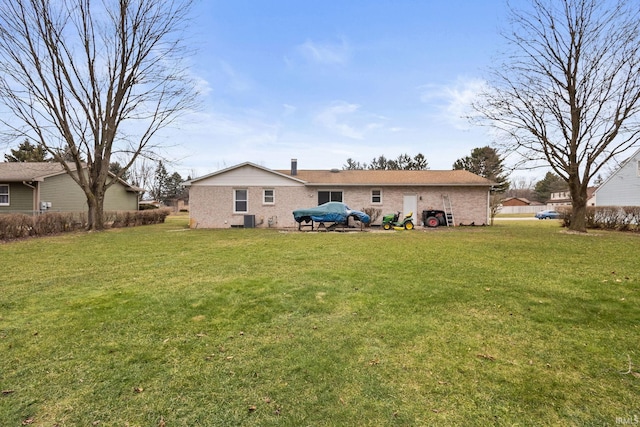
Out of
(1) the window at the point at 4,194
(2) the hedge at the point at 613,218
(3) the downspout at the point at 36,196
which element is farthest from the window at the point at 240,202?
(2) the hedge at the point at 613,218

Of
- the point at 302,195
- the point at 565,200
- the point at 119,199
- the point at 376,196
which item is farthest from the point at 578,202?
the point at 565,200

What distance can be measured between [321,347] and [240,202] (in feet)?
52.4

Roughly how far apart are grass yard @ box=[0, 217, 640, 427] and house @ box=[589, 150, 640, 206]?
19182 mm

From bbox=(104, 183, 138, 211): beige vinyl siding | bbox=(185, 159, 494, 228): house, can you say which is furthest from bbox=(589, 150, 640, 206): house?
bbox=(104, 183, 138, 211): beige vinyl siding

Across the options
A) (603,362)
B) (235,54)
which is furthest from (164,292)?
(235,54)

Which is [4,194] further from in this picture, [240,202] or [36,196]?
[240,202]

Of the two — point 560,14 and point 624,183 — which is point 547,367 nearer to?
point 560,14

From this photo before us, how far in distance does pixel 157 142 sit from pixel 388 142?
18.2 m

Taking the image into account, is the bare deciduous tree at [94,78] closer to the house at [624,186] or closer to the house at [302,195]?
the house at [302,195]

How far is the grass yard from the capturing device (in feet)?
7.30

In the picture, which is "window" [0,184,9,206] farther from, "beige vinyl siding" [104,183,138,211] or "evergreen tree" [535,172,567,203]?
"evergreen tree" [535,172,567,203]

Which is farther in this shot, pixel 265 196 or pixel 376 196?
pixel 376 196

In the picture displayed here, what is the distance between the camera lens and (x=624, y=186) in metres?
20.3

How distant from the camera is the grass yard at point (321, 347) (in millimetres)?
2227
